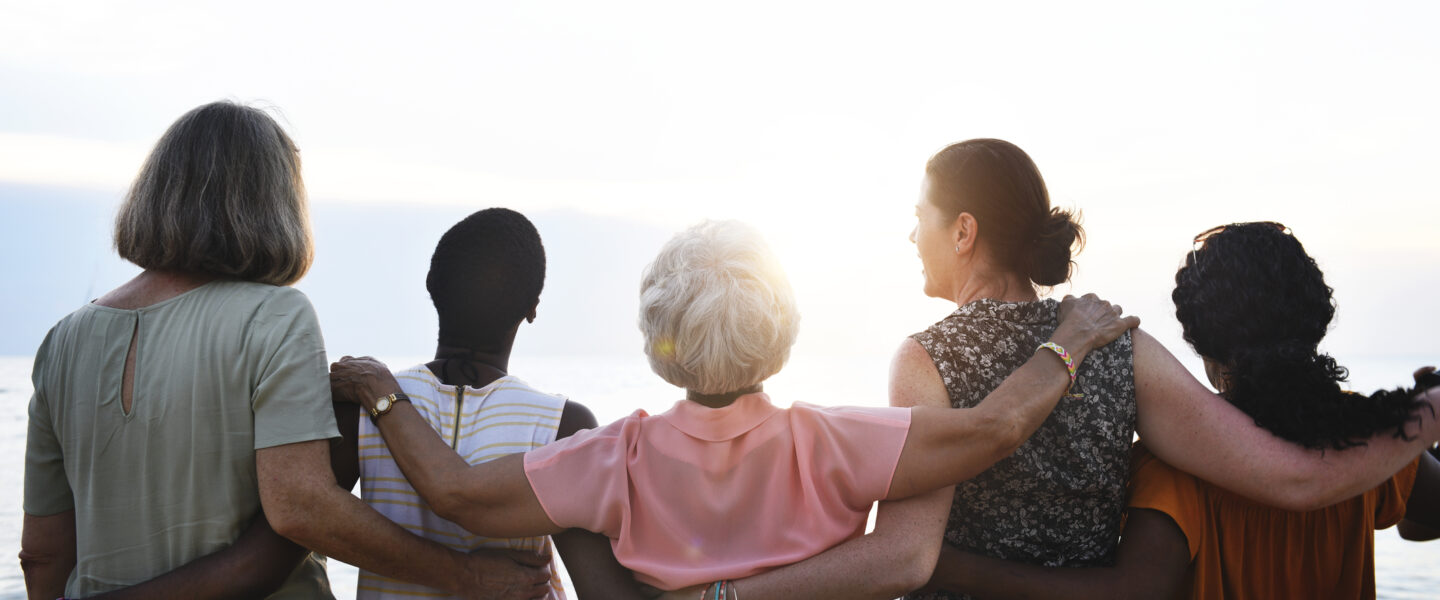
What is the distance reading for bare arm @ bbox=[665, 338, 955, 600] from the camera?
1.78 meters

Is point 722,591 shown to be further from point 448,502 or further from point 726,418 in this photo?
point 448,502

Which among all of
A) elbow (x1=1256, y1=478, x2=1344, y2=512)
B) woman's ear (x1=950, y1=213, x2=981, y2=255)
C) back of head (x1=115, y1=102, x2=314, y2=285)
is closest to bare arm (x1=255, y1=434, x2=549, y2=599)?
back of head (x1=115, y1=102, x2=314, y2=285)

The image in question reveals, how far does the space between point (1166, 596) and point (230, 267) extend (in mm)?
2294

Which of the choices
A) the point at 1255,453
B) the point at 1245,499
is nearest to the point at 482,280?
the point at 1255,453

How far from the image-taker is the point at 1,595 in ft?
25.3

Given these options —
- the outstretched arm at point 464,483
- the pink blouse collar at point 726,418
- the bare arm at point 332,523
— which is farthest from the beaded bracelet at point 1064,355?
the bare arm at point 332,523

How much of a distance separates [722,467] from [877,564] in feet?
1.23

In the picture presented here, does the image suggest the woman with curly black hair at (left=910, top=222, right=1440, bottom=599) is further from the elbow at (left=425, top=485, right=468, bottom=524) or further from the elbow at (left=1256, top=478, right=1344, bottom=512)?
the elbow at (left=425, top=485, right=468, bottom=524)

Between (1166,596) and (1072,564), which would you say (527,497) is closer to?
(1072,564)

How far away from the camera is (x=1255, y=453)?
206cm

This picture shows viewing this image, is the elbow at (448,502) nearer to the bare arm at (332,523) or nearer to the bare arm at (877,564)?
the bare arm at (332,523)

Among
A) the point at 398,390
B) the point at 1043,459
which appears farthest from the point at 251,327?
the point at 1043,459

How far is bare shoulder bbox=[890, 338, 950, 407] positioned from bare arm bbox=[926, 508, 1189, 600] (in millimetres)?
362

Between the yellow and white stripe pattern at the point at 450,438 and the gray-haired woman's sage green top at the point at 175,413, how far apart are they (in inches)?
8.1
